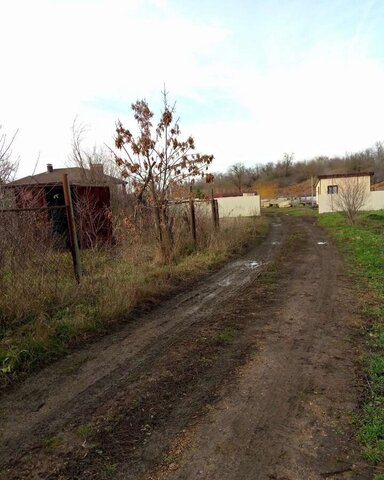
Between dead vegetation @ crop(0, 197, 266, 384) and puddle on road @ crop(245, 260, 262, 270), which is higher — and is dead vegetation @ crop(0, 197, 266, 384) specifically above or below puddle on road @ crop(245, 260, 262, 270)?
above

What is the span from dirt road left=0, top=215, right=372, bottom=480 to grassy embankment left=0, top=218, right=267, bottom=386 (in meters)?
0.35

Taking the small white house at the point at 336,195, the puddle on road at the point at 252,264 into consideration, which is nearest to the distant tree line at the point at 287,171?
the small white house at the point at 336,195

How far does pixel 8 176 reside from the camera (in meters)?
5.56

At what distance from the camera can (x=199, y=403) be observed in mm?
3281

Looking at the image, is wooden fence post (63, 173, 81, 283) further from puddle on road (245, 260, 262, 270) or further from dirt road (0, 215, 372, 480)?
puddle on road (245, 260, 262, 270)

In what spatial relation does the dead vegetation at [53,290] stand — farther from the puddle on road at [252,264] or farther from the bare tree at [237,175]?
the bare tree at [237,175]

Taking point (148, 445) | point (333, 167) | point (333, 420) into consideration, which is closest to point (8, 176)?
point (148, 445)

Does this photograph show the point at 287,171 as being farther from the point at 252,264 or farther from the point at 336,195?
the point at 252,264

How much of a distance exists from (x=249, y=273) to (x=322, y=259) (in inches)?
106

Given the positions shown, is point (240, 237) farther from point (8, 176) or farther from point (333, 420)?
point (333, 420)

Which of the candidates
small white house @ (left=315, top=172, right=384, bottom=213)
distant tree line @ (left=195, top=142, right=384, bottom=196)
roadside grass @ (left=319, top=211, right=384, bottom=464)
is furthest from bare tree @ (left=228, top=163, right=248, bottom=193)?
roadside grass @ (left=319, top=211, right=384, bottom=464)

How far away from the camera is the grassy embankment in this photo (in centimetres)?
450

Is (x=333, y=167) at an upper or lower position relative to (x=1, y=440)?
upper

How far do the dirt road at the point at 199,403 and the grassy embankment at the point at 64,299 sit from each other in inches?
13.8
